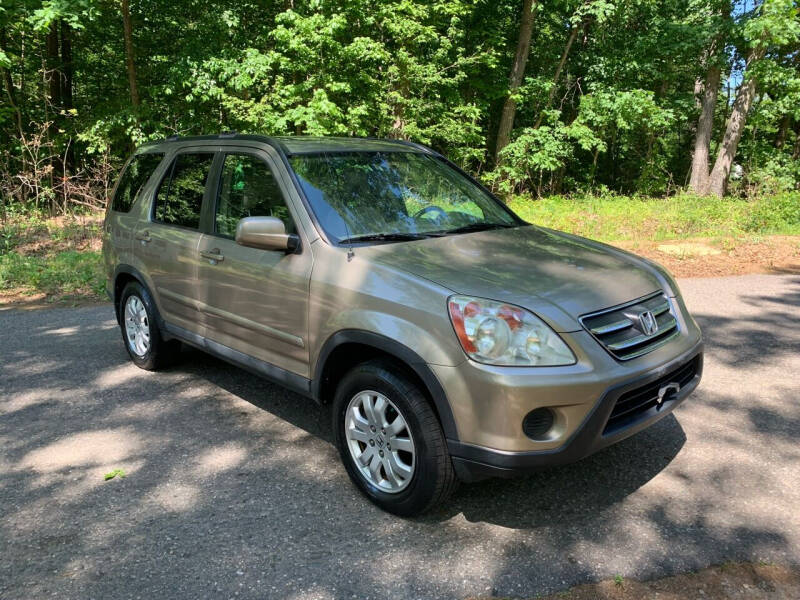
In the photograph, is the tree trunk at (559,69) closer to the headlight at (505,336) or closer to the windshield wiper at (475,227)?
the windshield wiper at (475,227)

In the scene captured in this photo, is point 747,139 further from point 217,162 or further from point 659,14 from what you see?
point 217,162

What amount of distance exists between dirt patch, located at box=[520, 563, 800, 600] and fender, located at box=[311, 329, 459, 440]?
2.75 ft

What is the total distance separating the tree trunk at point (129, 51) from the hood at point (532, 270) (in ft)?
52.0

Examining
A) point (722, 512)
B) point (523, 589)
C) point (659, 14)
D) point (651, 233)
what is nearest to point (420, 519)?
point (523, 589)

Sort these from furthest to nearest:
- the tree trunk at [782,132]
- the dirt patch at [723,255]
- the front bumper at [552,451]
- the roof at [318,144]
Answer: the tree trunk at [782,132]
the dirt patch at [723,255]
the roof at [318,144]
the front bumper at [552,451]

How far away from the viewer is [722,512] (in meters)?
3.23

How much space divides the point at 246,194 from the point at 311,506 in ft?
6.71

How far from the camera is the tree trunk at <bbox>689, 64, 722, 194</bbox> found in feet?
64.3

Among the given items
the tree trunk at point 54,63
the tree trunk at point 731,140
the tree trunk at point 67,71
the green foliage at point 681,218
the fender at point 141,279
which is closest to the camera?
the fender at point 141,279

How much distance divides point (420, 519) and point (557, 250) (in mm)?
1710

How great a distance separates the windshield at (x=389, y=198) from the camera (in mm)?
3746

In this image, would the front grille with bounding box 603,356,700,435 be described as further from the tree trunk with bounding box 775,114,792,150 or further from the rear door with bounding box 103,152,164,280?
the tree trunk with bounding box 775,114,792,150

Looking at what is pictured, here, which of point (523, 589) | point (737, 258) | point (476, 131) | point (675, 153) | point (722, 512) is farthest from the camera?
point (675, 153)

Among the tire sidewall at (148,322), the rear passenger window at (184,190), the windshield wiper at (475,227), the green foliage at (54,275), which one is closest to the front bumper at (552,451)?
the windshield wiper at (475,227)
